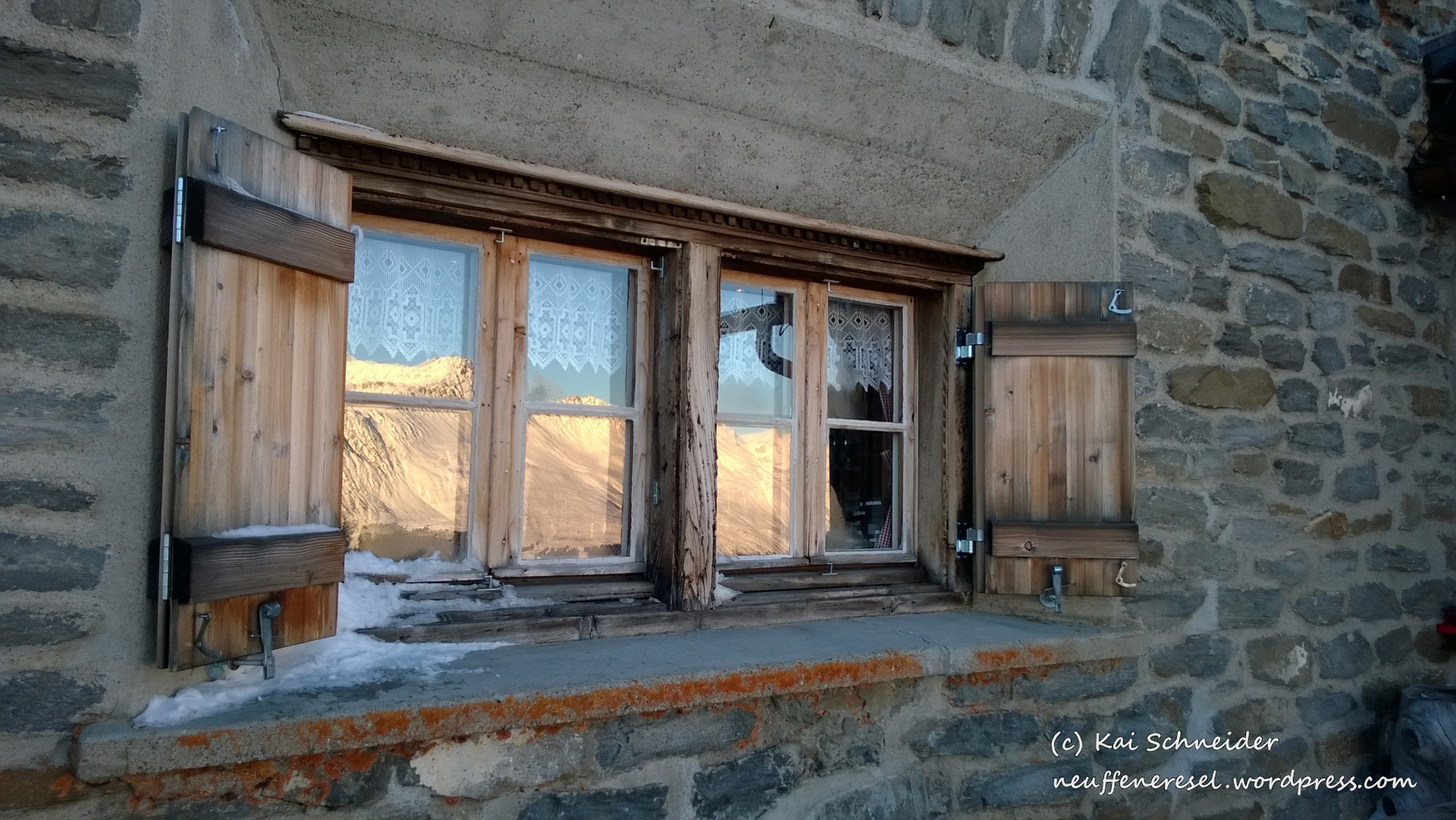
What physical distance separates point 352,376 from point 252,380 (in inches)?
21.1

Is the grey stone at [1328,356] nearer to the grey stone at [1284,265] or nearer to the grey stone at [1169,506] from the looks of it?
the grey stone at [1284,265]

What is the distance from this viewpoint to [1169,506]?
3.37m

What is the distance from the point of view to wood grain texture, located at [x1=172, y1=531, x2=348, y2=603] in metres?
1.79

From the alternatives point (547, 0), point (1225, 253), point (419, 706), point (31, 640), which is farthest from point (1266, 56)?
point (31, 640)

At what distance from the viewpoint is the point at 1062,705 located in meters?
3.06

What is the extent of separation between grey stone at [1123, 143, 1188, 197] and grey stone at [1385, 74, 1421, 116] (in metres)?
1.37

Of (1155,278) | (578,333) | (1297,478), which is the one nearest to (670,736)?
(578,333)

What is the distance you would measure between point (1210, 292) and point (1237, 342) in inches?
9.3

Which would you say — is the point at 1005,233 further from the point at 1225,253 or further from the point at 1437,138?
the point at 1437,138

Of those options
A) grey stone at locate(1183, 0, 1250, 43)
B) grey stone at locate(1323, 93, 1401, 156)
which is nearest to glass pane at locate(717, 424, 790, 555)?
grey stone at locate(1183, 0, 1250, 43)

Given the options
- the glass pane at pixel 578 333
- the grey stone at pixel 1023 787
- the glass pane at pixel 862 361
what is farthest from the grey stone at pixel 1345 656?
the glass pane at pixel 578 333

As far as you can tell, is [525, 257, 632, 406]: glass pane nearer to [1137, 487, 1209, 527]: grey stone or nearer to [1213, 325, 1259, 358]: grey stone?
[1137, 487, 1209, 527]: grey stone

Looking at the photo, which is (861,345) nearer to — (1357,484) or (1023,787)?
(1023,787)

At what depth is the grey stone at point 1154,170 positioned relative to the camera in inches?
133
